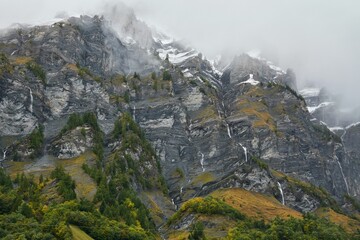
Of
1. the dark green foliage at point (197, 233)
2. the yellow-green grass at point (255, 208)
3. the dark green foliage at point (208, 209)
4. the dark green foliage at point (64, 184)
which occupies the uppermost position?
the yellow-green grass at point (255, 208)

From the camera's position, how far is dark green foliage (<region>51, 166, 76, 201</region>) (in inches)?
6031

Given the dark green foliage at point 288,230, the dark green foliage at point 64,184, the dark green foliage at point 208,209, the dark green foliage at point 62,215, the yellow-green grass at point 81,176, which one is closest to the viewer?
the dark green foliage at point 62,215

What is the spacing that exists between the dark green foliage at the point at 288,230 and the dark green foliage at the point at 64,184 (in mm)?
47325

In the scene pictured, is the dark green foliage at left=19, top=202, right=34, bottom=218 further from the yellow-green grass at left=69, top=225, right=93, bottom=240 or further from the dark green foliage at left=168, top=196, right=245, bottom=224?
the dark green foliage at left=168, top=196, right=245, bottom=224

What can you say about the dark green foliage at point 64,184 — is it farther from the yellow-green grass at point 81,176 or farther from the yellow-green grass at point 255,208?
the yellow-green grass at point 255,208

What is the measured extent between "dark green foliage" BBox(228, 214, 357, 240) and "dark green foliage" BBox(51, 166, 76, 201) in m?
47.3

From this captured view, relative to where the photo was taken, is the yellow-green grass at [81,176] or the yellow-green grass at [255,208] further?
the yellow-green grass at [255,208]

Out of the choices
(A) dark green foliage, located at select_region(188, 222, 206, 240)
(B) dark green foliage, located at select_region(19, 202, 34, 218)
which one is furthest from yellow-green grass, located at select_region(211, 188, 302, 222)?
(B) dark green foliage, located at select_region(19, 202, 34, 218)

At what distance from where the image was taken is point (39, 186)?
530ft

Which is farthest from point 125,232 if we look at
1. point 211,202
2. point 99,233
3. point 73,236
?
point 211,202

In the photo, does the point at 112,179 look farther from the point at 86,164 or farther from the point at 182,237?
the point at 182,237

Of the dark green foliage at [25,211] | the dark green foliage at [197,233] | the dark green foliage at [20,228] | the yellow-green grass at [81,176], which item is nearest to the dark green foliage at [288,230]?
the dark green foliage at [197,233]

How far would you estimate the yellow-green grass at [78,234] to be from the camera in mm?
108200

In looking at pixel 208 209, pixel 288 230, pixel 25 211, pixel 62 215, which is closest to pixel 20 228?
pixel 25 211
